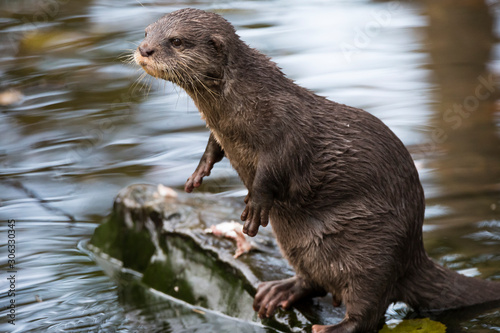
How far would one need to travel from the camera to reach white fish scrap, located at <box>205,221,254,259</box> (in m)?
4.50

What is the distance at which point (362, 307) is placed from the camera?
3785 mm

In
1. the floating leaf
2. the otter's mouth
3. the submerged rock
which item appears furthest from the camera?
the submerged rock

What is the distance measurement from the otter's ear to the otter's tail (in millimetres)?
1482

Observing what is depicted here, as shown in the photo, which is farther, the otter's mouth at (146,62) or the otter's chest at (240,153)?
the otter's chest at (240,153)

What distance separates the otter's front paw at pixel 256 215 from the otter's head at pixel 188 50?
1.98 feet

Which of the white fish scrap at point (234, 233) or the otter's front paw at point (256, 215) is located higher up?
the otter's front paw at point (256, 215)

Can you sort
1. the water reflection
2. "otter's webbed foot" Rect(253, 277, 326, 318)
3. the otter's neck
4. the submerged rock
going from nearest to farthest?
the otter's neck, "otter's webbed foot" Rect(253, 277, 326, 318), the submerged rock, the water reflection

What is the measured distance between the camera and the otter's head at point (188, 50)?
11.9 feet

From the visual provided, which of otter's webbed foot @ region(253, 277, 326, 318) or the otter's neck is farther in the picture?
otter's webbed foot @ region(253, 277, 326, 318)

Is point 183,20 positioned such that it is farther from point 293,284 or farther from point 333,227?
point 293,284

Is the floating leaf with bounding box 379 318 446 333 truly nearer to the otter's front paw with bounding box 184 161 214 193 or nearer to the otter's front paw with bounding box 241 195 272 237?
the otter's front paw with bounding box 241 195 272 237

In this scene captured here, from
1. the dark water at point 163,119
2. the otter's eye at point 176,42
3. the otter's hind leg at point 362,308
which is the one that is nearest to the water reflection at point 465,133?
the dark water at point 163,119
